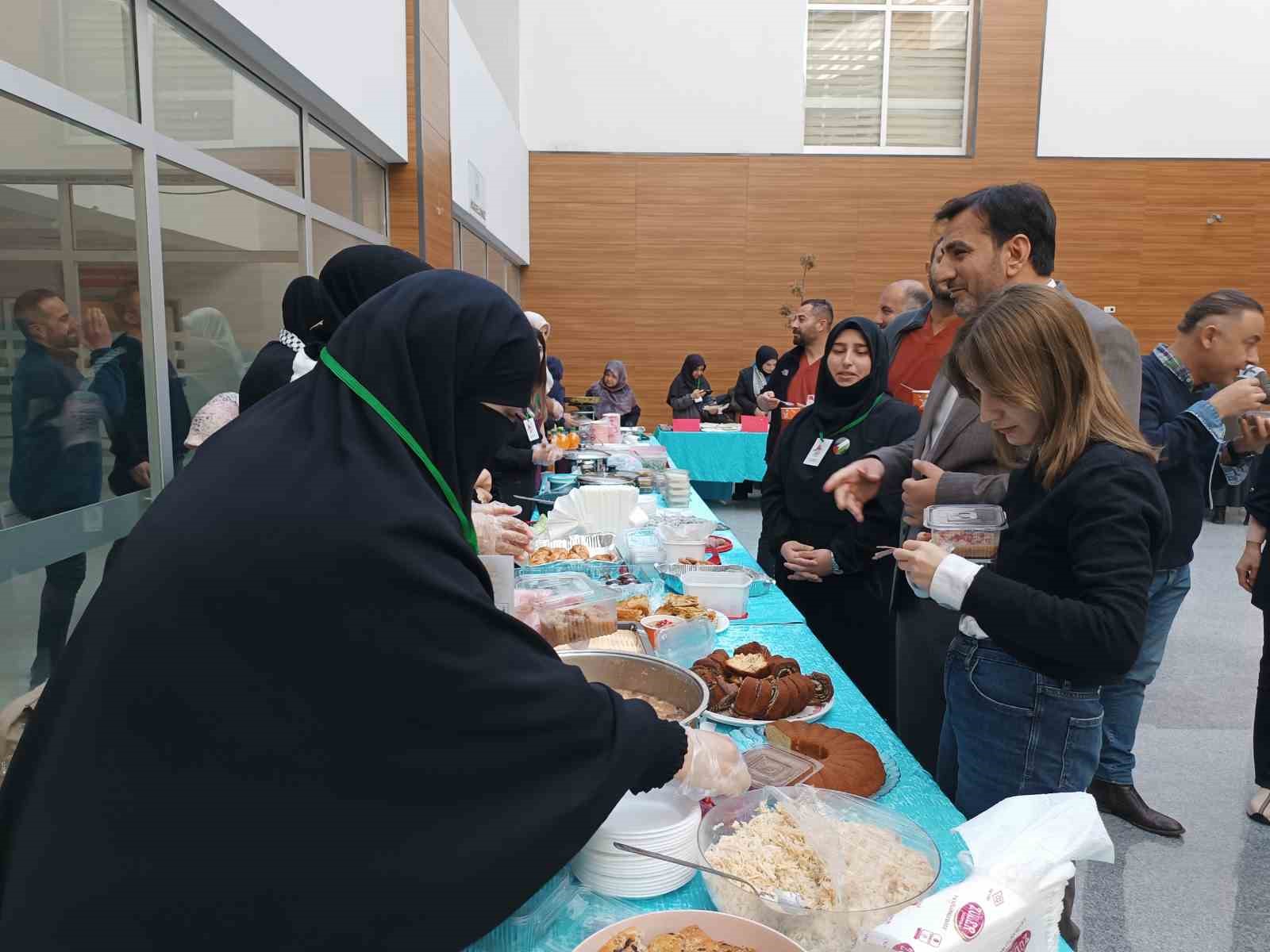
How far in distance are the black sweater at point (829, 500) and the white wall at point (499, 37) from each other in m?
5.11

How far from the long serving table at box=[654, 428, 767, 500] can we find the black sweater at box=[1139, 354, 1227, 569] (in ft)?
13.8

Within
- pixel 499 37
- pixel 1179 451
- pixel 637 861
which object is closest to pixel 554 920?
pixel 637 861

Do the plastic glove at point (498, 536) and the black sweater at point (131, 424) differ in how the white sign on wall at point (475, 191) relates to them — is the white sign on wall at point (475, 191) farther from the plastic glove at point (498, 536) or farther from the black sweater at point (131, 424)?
the plastic glove at point (498, 536)

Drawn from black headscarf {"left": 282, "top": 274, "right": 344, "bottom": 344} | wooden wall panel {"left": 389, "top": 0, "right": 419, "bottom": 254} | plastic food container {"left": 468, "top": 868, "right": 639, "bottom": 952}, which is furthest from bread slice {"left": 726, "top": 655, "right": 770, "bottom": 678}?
wooden wall panel {"left": 389, "top": 0, "right": 419, "bottom": 254}

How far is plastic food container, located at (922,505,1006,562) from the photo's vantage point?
1.47 metres

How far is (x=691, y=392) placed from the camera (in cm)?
908

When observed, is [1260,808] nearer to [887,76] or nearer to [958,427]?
[958,427]

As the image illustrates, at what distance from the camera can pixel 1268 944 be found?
204cm

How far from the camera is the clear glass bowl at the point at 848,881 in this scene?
0.83 metres

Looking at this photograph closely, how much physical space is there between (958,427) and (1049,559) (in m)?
0.59

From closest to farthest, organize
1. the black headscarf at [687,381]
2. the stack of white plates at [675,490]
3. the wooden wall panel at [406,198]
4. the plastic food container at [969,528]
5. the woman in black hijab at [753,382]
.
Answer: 1. the plastic food container at [969,528]
2. the stack of white plates at [675,490]
3. the wooden wall panel at [406,198]
4. the woman in black hijab at [753,382]
5. the black headscarf at [687,381]

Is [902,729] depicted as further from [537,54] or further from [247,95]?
[537,54]

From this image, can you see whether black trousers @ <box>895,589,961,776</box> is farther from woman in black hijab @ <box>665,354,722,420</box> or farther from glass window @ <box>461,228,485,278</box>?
woman in black hijab @ <box>665,354,722,420</box>

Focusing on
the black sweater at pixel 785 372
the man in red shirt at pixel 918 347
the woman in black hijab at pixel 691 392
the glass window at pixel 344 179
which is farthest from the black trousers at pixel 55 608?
the woman in black hijab at pixel 691 392
